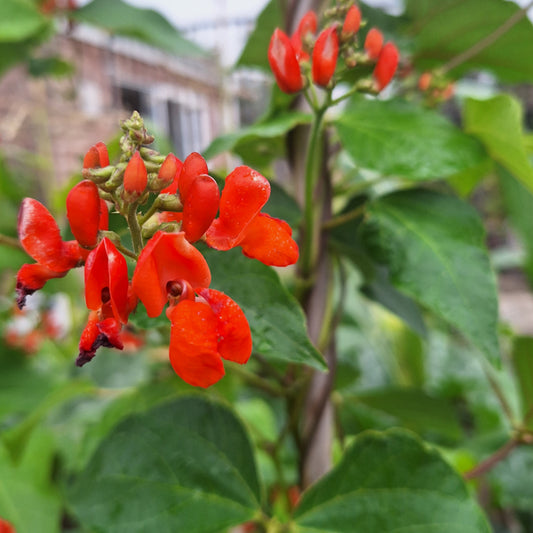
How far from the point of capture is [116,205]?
29 centimetres

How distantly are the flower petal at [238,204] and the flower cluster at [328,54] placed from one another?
0.14 meters

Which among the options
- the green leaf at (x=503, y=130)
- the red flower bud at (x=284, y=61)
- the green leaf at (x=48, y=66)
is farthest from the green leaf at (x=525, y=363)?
the green leaf at (x=48, y=66)

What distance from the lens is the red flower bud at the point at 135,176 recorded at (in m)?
0.26

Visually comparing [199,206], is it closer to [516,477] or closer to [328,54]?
[328,54]

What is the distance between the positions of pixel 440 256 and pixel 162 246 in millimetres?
280

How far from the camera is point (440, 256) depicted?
0.46 metres

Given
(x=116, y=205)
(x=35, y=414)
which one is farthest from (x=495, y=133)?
(x=35, y=414)

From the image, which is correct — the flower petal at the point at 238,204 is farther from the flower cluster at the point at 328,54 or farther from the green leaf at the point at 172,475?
the green leaf at the point at 172,475

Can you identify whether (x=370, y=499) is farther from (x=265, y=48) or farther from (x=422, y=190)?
(x=265, y=48)

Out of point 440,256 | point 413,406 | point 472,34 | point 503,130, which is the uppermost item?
point 472,34

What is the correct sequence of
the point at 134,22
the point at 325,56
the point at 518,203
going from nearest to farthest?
the point at 325,56, the point at 518,203, the point at 134,22

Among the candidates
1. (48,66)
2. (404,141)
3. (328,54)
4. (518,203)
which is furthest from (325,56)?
(48,66)

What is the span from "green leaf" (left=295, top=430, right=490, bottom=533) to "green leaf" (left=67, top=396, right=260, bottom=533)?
0.07 metres

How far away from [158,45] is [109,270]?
747mm
